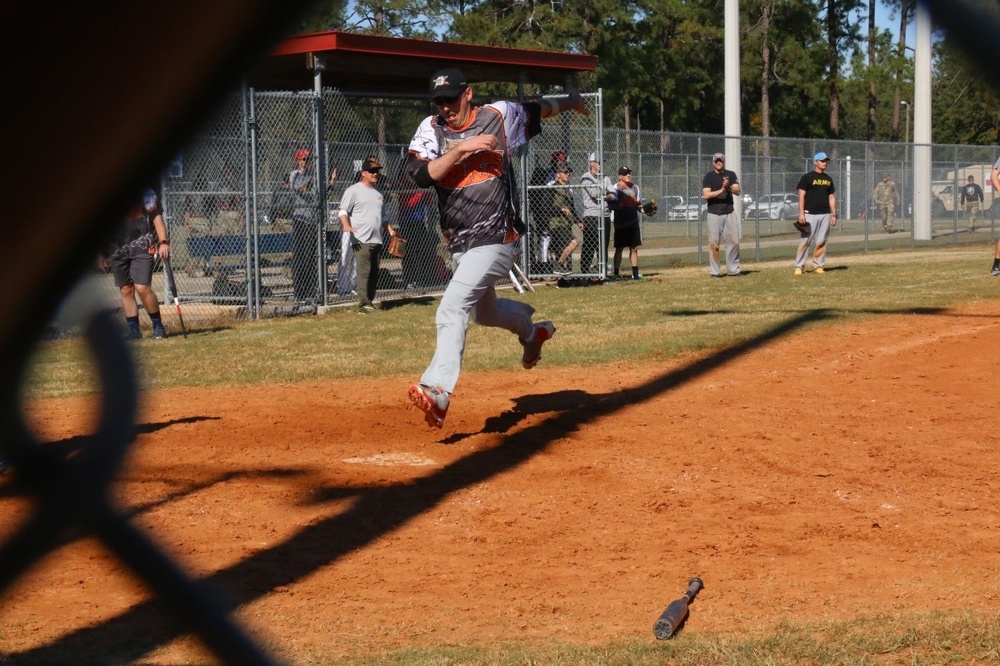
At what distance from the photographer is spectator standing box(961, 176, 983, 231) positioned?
31.4m

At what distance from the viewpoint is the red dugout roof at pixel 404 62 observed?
50.8 feet

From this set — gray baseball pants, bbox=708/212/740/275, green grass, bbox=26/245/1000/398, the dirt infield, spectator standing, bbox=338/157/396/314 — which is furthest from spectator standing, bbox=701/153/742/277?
the dirt infield

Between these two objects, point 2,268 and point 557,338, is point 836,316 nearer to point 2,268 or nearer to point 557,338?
point 557,338

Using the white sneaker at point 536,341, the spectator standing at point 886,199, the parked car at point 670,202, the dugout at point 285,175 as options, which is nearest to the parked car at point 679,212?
the parked car at point 670,202

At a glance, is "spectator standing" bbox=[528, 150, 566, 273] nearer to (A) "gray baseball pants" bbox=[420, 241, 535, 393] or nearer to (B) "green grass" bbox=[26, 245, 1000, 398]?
(B) "green grass" bbox=[26, 245, 1000, 398]

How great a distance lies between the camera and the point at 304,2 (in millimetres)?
1018

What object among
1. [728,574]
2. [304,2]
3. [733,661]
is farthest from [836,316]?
[304,2]

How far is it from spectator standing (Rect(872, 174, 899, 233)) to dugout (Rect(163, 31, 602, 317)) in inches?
594

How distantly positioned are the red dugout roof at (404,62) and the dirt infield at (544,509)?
7222 mm

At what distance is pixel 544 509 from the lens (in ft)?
18.8

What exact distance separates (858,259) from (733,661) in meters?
21.9

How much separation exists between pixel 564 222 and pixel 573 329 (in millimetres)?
7118

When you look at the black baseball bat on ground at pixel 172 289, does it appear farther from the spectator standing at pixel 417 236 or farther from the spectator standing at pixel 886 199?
the spectator standing at pixel 886 199

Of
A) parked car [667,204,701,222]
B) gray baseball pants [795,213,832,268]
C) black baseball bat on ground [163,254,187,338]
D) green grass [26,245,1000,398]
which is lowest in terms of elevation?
green grass [26,245,1000,398]
